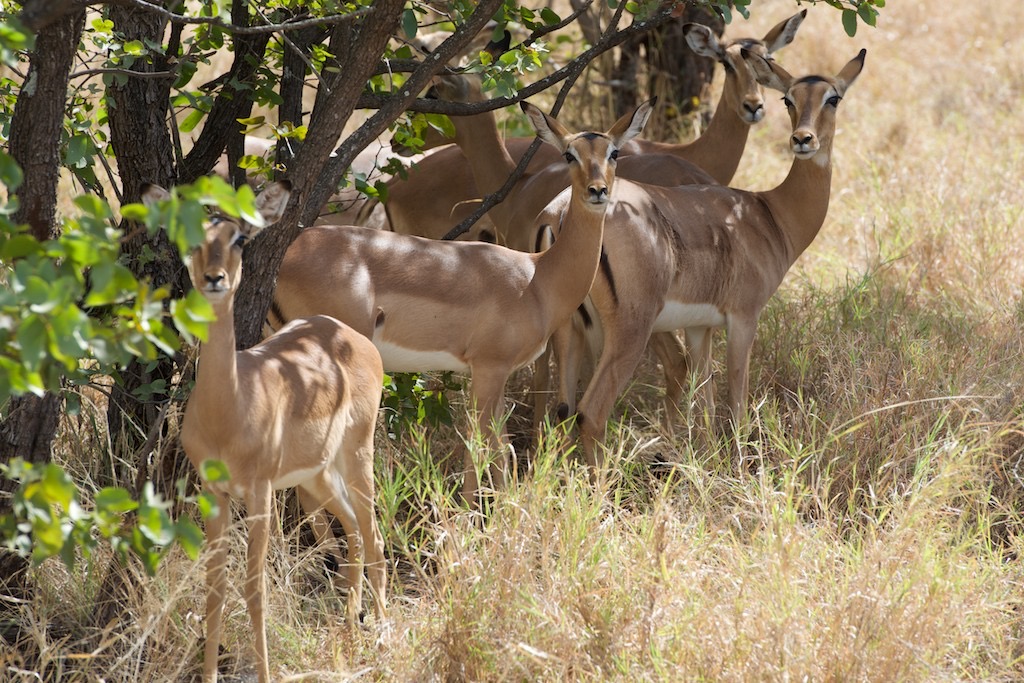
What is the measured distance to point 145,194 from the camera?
9.78 ft

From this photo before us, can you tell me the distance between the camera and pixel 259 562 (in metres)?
3.12

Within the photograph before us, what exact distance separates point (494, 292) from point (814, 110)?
5.71 ft

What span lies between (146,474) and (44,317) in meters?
2.07

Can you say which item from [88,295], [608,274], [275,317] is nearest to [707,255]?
[608,274]

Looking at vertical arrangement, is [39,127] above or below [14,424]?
above

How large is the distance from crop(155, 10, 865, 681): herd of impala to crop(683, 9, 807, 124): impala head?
12 mm

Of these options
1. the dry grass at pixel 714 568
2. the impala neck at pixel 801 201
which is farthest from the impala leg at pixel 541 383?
the impala neck at pixel 801 201

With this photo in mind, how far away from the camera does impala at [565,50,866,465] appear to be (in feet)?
15.7

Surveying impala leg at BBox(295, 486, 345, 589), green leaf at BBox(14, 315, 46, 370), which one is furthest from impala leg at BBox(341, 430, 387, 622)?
green leaf at BBox(14, 315, 46, 370)

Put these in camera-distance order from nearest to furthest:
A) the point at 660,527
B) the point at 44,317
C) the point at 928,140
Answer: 1. the point at 44,317
2. the point at 660,527
3. the point at 928,140

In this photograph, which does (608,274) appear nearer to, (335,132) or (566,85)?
(566,85)

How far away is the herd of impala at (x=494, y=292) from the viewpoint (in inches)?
122

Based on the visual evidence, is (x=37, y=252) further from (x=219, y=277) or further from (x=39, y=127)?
(x=39, y=127)

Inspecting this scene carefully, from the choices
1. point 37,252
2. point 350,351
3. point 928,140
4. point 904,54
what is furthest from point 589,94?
point 37,252
